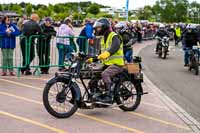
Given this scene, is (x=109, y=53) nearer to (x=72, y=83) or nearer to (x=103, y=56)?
(x=103, y=56)

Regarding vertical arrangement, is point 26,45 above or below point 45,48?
above

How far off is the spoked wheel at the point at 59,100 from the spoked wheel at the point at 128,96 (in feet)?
3.26

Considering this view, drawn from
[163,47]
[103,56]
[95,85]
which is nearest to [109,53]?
[103,56]

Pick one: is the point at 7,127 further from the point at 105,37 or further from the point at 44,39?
the point at 44,39

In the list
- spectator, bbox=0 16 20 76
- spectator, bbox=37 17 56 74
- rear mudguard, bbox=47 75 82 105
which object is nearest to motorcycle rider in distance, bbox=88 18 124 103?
rear mudguard, bbox=47 75 82 105

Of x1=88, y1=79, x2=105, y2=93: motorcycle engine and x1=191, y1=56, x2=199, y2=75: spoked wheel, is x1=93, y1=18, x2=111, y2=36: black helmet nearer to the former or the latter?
x1=88, y1=79, x2=105, y2=93: motorcycle engine

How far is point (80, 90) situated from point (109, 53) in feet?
2.77

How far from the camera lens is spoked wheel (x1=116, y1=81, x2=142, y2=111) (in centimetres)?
901

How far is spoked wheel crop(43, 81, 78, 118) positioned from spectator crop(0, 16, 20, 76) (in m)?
5.03

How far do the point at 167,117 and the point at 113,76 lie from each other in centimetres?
127

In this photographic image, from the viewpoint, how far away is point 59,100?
8289 millimetres

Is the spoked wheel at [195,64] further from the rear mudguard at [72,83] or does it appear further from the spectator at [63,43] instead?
the rear mudguard at [72,83]

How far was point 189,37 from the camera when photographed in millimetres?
18031

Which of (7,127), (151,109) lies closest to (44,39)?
(151,109)
